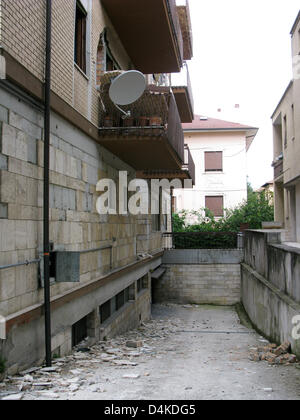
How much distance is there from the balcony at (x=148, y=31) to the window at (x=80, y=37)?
980mm

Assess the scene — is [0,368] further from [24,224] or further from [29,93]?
[29,93]

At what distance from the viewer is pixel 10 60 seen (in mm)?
5066

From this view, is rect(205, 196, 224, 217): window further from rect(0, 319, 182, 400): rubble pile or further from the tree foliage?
rect(0, 319, 182, 400): rubble pile

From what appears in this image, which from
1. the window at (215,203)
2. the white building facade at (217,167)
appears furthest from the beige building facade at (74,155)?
the window at (215,203)

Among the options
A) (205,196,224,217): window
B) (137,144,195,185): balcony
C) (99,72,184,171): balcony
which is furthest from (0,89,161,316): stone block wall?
(205,196,224,217): window

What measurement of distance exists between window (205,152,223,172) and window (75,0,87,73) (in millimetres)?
21441

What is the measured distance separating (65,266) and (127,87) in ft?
12.3

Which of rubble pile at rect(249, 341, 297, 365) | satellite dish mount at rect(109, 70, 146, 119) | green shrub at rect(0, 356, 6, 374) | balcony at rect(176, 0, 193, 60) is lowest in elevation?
rubble pile at rect(249, 341, 297, 365)

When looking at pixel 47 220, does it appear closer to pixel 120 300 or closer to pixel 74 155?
pixel 74 155

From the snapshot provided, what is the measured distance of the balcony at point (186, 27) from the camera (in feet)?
49.8

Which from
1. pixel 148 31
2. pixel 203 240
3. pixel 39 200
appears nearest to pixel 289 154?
pixel 203 240

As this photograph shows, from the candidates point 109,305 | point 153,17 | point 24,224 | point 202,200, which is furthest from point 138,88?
point 202,200

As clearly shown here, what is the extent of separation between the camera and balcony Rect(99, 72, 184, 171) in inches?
350

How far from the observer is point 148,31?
10281 millimetres
